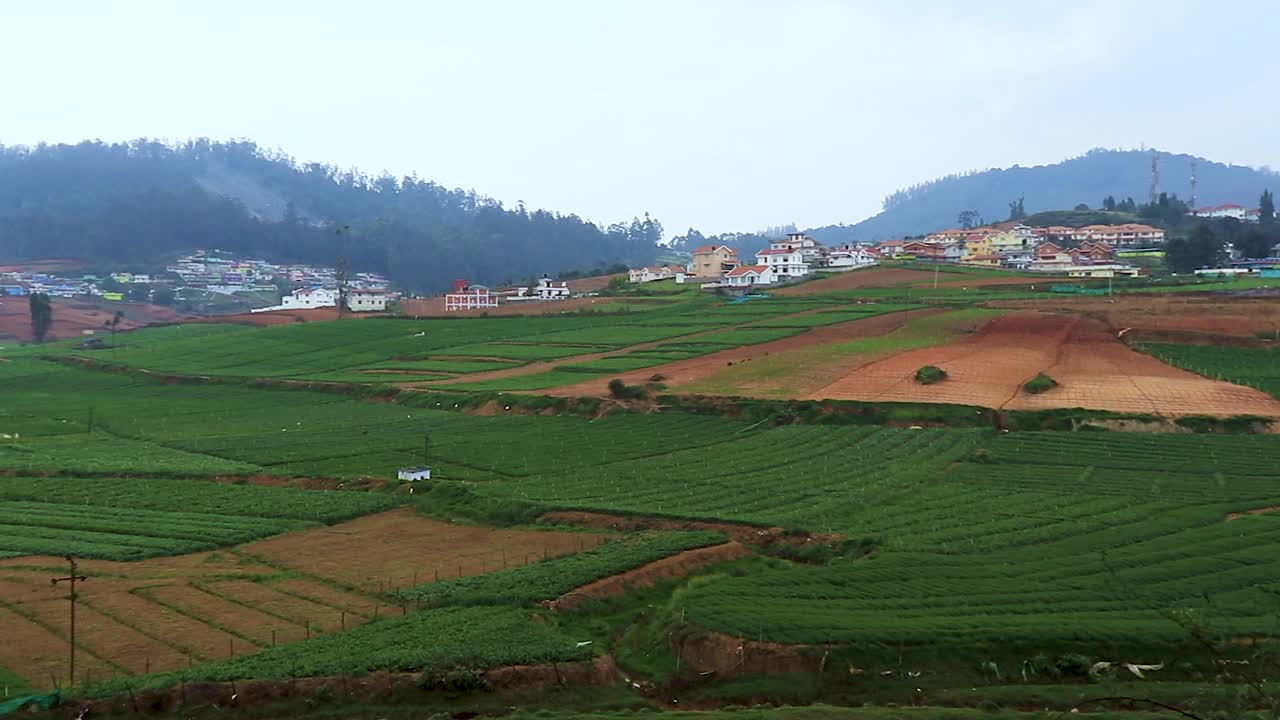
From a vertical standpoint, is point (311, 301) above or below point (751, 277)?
below

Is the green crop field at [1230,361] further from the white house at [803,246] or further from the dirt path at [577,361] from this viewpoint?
the white house at [803,246]

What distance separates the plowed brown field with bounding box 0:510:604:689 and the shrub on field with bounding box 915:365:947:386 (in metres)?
28.2

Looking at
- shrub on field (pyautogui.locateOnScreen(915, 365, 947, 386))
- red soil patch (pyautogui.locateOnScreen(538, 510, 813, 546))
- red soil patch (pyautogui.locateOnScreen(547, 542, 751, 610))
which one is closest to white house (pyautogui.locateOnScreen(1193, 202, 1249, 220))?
shrub on field (pyautogui.locateOnScreen(915, 365, 947, 386))

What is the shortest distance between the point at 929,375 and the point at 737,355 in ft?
51.2

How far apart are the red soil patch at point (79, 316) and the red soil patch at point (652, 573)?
334ft

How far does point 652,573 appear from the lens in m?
30.9

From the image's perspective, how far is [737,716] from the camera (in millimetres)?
21969

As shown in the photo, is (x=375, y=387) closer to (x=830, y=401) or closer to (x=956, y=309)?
(x=830, y=401)

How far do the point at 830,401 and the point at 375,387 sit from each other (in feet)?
98.3

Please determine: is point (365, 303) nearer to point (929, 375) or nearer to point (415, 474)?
point (929, 375)

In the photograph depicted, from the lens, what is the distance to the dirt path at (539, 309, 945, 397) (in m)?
64.1

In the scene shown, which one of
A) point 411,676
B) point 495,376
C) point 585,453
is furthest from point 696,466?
point 495,376

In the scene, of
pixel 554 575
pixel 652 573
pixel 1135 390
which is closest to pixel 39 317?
pixel 554 575

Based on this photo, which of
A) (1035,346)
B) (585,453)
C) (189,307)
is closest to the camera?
(585,453)
